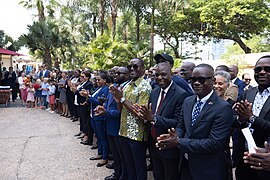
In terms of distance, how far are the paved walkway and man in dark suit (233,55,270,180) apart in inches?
112

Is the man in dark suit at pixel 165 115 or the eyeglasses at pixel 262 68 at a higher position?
the eyeglasses at pixel 262 68

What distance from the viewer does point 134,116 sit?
149 inches

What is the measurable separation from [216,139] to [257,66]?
2.63 ft

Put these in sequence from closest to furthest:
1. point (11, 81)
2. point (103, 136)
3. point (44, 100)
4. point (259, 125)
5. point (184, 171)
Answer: point (259, 125), point (184, 171), point (103, 136), point (44, 100), point (11, 81)

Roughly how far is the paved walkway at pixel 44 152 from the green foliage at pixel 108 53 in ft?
19.5

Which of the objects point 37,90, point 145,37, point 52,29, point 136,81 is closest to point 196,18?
point 145,37

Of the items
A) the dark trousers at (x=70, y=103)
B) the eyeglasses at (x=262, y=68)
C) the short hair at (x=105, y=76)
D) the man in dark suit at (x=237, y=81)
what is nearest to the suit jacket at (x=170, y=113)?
the eyeglasses at (x=262, y=68)

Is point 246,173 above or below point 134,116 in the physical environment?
below

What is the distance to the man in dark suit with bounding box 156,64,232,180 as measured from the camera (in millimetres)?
2566

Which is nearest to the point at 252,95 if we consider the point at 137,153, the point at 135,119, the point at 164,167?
the point at 164,167

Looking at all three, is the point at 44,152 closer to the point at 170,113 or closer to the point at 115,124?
the point at 115,124

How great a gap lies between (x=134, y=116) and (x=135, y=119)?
4 centimetres

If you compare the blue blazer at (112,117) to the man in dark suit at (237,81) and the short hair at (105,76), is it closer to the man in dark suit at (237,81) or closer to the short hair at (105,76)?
the short hair at (105,76)

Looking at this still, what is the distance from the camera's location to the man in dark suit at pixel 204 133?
2566 millimetres
